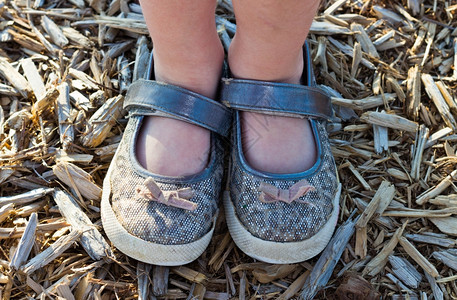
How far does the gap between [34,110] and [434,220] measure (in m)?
1.17

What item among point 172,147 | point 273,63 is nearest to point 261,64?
point 273,63

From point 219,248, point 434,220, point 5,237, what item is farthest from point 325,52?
point 5,237

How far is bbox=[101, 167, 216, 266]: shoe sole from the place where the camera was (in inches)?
43.7

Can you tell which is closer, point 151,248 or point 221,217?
point 151,248

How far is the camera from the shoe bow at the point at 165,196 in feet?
3.63

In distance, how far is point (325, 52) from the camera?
5.14 ft

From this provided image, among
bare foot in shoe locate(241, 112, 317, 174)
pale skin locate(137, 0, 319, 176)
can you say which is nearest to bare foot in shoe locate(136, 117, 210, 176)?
pale skin locate(137, 0, 319, 176)

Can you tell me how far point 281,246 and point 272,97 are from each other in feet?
Result: 1.18

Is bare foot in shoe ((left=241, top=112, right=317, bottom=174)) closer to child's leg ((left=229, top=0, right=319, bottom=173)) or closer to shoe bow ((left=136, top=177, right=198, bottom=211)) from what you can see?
child's leg ((left=229, top=0, right=319, bottom=173))

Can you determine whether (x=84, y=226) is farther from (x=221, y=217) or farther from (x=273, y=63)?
(x=273, y=63)

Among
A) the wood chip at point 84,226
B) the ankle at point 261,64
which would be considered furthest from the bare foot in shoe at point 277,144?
the wood chip at point 84,226

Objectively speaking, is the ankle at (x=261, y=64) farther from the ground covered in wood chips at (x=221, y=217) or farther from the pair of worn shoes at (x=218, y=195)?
the ground covered in wood chips at (x=221, y=217)

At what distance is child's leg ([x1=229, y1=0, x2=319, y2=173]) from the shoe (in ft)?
0.09

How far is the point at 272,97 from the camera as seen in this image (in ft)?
3.81
